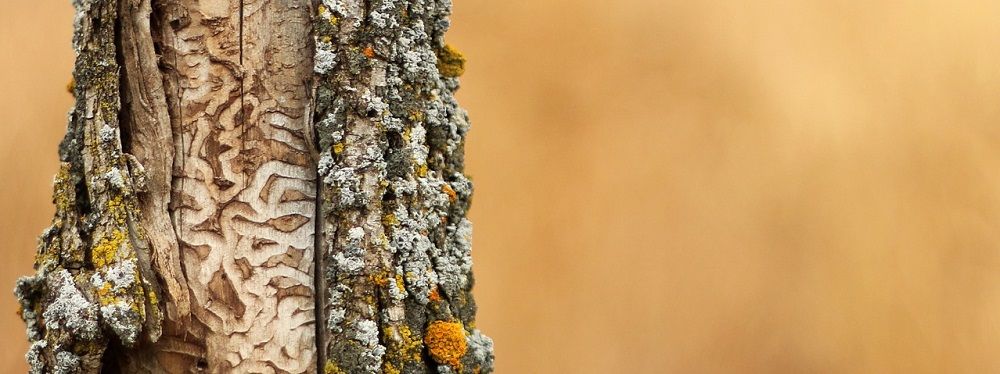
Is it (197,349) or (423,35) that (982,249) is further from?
(197,349)

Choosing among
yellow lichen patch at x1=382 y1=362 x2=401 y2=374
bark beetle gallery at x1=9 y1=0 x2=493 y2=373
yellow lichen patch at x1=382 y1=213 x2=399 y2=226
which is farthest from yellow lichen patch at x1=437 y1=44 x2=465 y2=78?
yellow lichen patch at x1=382 y1=362 x2=401 y2=374

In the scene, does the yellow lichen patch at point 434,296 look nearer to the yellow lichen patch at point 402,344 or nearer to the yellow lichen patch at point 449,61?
the yellow lichen patch at point 402,344

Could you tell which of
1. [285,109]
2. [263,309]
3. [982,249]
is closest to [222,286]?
[263,309]

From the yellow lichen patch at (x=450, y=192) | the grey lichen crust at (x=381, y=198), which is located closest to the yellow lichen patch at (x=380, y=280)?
the grey lichen crust at (x=381, y=198)

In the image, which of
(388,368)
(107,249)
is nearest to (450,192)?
(388,368)

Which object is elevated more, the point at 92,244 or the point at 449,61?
the point at 449,61

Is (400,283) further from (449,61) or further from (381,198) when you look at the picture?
(449,61)
